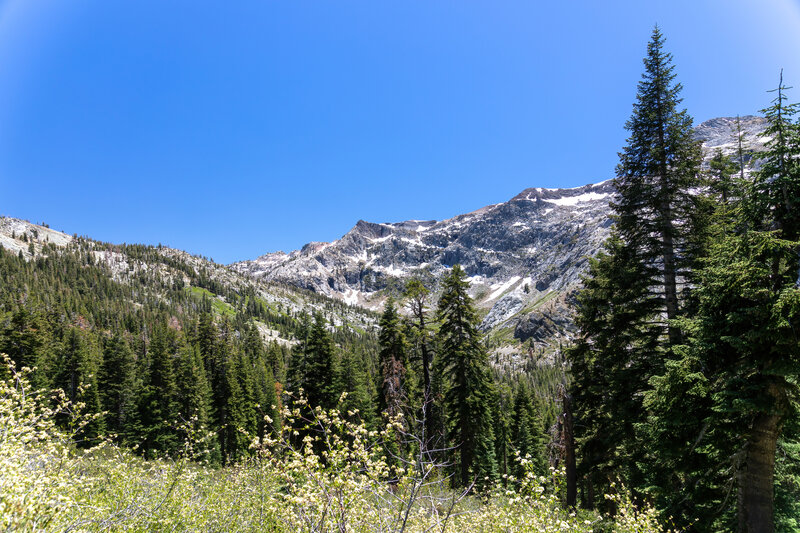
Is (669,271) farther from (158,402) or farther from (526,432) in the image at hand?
(158,402)

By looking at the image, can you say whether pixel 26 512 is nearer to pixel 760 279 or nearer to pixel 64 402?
pixel 64 402

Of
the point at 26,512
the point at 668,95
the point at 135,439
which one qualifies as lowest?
the point at 135,439

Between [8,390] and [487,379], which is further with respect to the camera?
[487,379]

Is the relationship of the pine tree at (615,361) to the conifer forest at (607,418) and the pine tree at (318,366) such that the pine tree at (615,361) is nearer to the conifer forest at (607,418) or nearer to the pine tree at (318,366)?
the conifer forest at (607,418)

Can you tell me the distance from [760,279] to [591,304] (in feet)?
28.3

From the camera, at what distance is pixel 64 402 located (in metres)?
6.86

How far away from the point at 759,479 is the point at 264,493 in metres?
12.1

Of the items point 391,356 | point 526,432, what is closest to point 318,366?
point 391,356

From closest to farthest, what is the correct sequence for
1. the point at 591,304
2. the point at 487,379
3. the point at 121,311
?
the point at 591,304 < the point at 487,379 < the point at 121,311

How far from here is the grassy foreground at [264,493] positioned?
13.2 ft

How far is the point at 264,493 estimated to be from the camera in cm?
739

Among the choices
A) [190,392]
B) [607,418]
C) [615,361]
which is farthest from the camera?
[190,392]

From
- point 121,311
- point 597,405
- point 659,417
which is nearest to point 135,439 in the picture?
point 597,405

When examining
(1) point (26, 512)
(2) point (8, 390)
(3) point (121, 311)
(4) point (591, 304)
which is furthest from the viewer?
(3) point (121, 311)
